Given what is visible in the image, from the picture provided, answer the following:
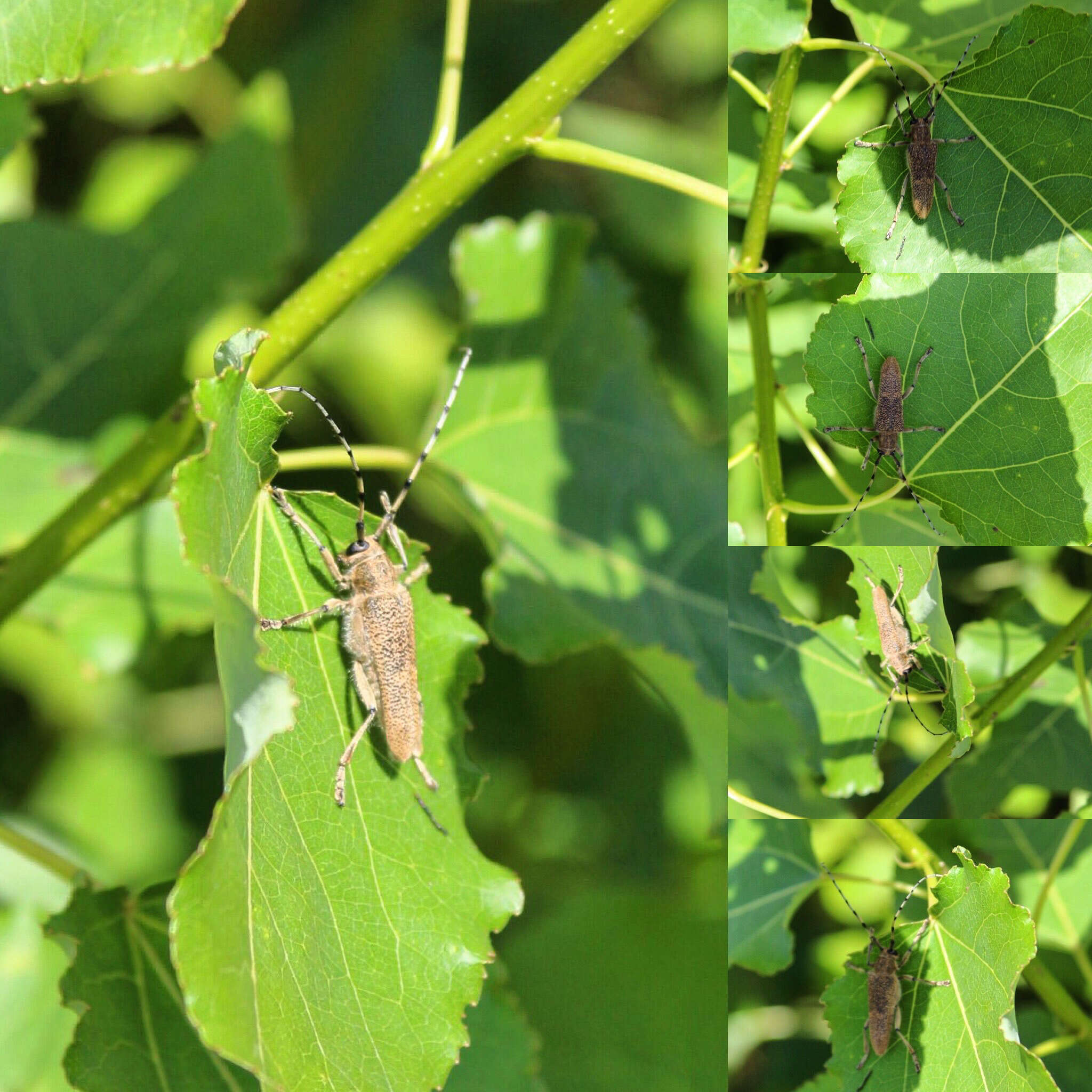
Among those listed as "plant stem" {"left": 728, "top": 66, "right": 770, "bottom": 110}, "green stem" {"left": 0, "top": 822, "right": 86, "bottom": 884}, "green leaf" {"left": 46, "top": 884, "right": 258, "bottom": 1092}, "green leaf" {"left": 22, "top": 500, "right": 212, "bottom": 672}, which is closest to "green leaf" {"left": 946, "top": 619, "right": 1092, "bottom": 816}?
"plant stem" {"left": 728, "top": 66, "right": 770, "bottom": 110}

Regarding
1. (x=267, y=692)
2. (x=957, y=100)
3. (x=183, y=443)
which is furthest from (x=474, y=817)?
(x=957, y=100)

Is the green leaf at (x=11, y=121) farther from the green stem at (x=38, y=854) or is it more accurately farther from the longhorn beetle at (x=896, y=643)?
the longhorn beetle at (x=896, y=643)

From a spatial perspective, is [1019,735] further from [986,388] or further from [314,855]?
[314,855]

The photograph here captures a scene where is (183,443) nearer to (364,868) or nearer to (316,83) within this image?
(364,868)

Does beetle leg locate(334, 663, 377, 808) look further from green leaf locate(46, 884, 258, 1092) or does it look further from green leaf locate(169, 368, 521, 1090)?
green leaf locate(46, 884, 258, 1092)

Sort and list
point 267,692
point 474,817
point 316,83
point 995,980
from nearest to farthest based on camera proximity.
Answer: point 267,692 < point 995,980 < point 474,817 < point 316,83

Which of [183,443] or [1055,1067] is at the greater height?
[183,443]

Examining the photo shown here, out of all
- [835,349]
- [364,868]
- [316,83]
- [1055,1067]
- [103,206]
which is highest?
[316,83]
